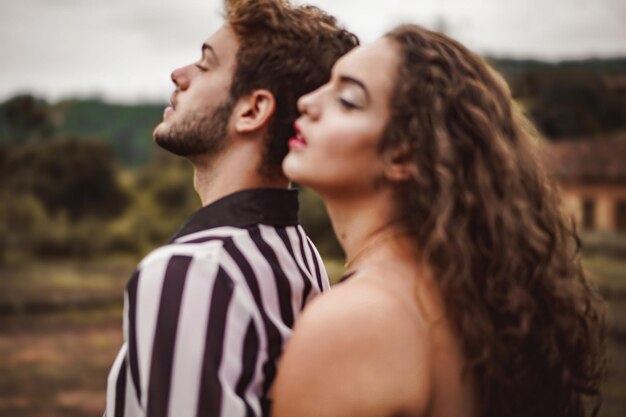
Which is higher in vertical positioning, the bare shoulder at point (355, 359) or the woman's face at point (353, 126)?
the woman's face at point (353, 126)

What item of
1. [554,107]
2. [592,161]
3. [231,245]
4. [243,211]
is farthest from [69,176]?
[231,245]

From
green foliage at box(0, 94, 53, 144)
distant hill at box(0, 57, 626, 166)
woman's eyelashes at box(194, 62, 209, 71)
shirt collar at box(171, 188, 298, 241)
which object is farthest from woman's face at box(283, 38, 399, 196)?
green foliage at box(0, 94, 53, 144)

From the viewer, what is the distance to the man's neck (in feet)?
6.88

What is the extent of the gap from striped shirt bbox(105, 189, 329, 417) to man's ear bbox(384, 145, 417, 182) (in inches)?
16.9

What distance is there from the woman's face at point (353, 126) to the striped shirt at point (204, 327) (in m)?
0.29

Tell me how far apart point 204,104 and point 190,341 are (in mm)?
773

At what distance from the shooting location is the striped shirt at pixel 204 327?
166 centimetres

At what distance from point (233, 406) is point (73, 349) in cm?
1425

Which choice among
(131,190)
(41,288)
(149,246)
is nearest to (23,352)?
(41,288)

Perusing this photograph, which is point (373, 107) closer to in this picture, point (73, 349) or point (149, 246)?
point (73, 349)

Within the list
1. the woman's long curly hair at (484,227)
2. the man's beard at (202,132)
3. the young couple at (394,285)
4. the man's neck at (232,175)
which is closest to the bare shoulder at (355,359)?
the young couple at (394,285)

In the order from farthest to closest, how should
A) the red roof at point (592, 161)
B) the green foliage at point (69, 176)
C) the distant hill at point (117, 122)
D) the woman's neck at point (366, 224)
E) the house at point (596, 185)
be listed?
the distant hill at point (117, 122), the green foliage at point (69, 176), the red roof at point (592, 161), the house at point (596, 185), the woman's neck at point (366, 224)

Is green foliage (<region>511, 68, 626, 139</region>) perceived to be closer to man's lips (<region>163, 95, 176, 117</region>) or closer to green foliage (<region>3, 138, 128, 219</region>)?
green foliage (<region>3, 138, 128, 219</region>)

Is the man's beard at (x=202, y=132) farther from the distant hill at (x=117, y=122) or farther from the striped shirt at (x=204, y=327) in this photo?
the distant hill at (x=117, y=122)
